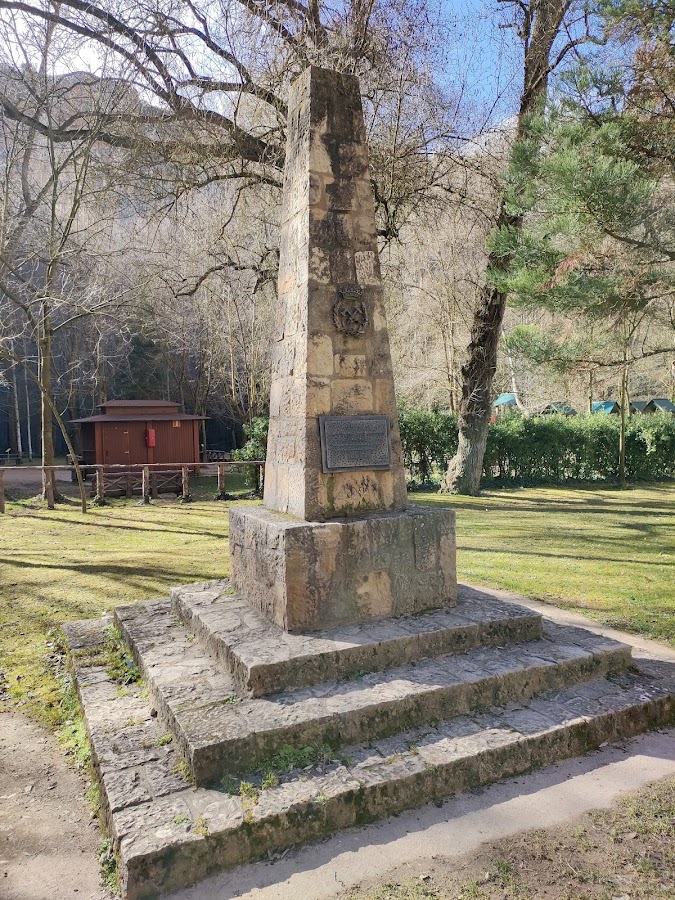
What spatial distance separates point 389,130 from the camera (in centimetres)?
959

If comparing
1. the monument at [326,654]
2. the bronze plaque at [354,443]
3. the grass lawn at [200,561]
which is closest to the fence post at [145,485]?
the grass lawn at [200,561]

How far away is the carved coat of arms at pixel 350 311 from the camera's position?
13.6 ft

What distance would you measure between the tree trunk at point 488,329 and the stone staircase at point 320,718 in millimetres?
7632

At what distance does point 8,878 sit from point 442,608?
9.39ft

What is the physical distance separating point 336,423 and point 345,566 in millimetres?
971

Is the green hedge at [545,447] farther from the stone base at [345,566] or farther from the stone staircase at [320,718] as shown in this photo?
the stone staircase at [320,718]

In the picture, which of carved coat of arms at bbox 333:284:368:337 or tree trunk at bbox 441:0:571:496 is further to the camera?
tree trunk at bbox 441:0:571:496

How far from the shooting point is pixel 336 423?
4098 millimetres

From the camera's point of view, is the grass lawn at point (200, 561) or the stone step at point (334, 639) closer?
the stone step at point (334, 639)

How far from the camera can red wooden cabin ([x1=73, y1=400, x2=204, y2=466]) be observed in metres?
18.0

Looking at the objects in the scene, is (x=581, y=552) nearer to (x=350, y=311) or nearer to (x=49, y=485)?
(x=350, y=311)

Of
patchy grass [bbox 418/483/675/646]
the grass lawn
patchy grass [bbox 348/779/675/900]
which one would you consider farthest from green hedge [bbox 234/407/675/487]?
patchy grass [bbox 348/779/675/900]

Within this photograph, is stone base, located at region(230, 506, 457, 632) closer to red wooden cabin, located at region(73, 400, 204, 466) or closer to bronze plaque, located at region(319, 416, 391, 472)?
bronze plaque, located at region(319, 416, 391, 472)

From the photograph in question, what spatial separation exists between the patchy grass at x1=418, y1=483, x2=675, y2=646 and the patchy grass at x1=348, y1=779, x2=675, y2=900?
100 inches
